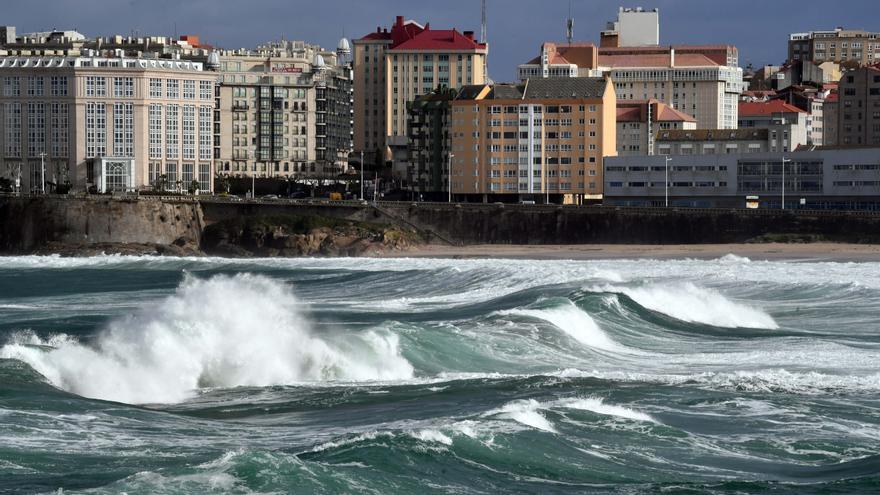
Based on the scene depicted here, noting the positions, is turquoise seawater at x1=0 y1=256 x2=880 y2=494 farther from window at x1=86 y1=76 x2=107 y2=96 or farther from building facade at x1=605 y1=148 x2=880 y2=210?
window at x1=86 y1=76 x2=107 y2=96

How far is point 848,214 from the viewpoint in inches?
3851

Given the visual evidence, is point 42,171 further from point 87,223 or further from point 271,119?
point 271,119

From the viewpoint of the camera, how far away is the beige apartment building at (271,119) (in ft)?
456

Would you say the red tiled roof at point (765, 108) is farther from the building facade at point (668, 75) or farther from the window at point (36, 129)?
the window at point (36, 129)

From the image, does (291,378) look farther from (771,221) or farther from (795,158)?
(795,158)

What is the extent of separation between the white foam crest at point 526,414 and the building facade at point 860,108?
118 meters

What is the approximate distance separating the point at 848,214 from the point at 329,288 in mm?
39145

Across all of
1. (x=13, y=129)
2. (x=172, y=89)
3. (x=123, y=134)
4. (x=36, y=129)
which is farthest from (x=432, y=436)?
(x=13, y=129)

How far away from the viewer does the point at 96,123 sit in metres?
116

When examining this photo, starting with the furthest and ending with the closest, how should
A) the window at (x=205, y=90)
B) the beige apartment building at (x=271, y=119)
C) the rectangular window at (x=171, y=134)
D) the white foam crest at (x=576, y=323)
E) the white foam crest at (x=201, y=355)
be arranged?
the beige apartment building at (x=271, y=119) → the window at (x=205, y=90) → the rectangular window at (x=171, y=134) → the white foam crest at (x=576, y=323) → the white foam crest at (x=201, y=355)

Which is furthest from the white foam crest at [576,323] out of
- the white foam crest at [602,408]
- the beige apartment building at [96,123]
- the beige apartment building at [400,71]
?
the beige apartment building at [400,71]

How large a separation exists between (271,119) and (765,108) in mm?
46386

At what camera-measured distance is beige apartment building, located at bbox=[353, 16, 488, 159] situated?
153 meters

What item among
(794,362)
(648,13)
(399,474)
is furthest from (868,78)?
(399,474)
